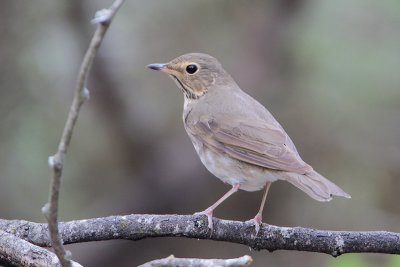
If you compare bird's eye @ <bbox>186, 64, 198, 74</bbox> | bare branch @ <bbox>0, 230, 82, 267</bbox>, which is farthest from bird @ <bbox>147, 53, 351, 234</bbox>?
bare branch @ <bbox>0, 230, 82, 267</bbox>

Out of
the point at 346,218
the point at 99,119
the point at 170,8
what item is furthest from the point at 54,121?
the point at 346,218

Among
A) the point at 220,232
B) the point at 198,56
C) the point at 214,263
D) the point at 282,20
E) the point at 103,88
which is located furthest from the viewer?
the point at 282,20

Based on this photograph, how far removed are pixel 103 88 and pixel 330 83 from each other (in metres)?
3.16

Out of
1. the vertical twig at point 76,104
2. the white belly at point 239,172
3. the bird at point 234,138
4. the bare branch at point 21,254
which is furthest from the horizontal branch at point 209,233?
the vertical twig at point 76,104

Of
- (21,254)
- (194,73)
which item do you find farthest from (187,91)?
(21,254)

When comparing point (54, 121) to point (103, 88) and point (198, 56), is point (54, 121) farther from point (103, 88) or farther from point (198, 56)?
point (198, 56)

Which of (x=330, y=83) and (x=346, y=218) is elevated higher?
(x=330, y=83)

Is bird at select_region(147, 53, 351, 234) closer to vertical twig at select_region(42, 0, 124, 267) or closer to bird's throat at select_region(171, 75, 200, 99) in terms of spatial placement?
bird's throat at select_region(171, 75, 200, 99)

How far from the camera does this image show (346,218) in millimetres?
9336

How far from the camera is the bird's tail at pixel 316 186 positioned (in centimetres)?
457

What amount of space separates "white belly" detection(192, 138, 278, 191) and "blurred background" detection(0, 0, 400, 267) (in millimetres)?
3646

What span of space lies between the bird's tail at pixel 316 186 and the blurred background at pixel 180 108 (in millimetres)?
4054

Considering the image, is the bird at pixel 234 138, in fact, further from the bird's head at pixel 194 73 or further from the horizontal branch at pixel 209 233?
the horizontal branch at pixel 209 233

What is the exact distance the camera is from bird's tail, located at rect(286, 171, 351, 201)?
4.57 meters
